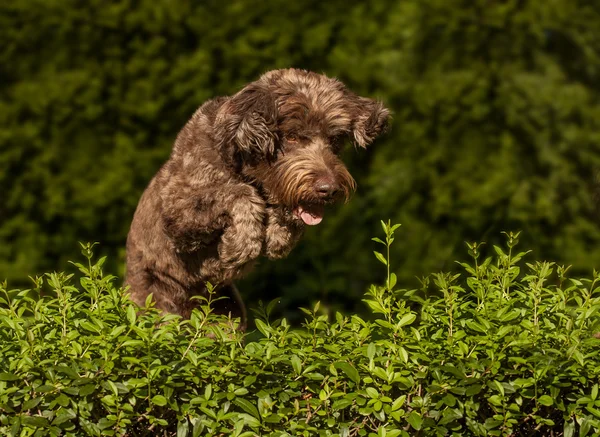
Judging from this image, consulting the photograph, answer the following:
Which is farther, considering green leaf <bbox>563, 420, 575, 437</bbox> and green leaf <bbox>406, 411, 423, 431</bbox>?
green leaf <bbox>563, 420, 575, 437</bbox>

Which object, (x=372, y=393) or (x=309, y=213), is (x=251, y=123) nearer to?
(x=309, y=213)

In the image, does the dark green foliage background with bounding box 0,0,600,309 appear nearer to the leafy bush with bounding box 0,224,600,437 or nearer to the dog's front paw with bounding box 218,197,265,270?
the dog's front paw with bounding box 218,197,265,270

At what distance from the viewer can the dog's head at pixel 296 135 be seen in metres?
5.26

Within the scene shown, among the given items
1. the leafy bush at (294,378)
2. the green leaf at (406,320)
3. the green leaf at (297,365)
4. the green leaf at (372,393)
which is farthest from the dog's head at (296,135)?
the green leaf at (372,393)

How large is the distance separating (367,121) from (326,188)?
2.03 ft

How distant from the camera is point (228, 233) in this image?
565 centimetres

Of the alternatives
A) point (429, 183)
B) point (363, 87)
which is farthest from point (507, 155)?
point (363, 87)

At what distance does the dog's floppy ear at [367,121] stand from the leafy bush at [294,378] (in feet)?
3.90

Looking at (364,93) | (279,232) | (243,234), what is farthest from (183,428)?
(364,93)

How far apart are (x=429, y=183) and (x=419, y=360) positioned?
382 centimetres

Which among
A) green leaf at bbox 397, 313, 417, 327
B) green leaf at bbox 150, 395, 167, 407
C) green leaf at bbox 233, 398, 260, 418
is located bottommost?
green leaf at bbox 233, 398, 260, 418

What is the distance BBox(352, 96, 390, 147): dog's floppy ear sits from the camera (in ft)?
18.3

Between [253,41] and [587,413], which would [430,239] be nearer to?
[253,41]

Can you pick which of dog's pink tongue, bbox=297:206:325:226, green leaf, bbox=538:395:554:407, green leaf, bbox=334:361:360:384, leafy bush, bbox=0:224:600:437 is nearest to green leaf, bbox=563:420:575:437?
leafy bush, bbox=0:224:600:437
